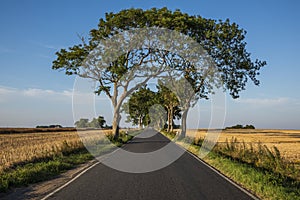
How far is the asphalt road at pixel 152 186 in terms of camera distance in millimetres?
8070

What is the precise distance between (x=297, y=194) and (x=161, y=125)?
10510cm

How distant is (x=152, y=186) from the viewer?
369 inches

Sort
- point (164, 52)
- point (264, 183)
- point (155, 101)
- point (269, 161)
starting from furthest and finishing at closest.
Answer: point (155, 101)
point (164, 52)
point (269, 161)
point (264, 183)

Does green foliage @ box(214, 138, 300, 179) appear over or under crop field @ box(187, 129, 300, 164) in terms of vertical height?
over

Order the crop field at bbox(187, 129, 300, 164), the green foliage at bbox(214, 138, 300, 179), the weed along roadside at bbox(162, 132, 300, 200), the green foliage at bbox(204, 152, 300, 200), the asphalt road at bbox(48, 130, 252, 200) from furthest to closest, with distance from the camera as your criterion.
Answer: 1. the crop field at bbox(187, 129, 300, 164)
2. the green foliage at bbox(214, 138, 300, 179)
3. the weed along roadside at bbox(162, 132, 300, 200)
4. the green foliage at bbox(204, 152, 300, 200)
5. the asphalt road at bbox(48, 130, 252, 200)

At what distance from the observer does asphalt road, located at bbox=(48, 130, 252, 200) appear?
8.07 m

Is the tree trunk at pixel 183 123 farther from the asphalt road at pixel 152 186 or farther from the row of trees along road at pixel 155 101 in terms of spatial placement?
the asphalt road at pixel 152 186

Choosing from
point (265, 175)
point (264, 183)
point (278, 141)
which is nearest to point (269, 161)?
point (265, 175)

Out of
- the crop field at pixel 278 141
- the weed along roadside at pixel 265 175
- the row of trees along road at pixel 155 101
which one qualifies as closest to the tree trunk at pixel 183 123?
the crop field at pixel 278 141

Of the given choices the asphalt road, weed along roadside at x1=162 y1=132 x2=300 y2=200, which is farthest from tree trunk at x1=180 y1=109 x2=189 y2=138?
the asphalt road

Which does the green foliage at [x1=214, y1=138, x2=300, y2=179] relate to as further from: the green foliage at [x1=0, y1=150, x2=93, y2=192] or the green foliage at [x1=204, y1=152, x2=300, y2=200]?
the green foliage at [x1=0, y1=150, x2=93, y2=192]

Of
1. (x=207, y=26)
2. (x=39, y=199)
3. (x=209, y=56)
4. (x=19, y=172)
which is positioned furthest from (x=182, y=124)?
(x=39, y=199)

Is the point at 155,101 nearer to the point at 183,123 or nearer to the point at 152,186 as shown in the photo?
the point at 183,123

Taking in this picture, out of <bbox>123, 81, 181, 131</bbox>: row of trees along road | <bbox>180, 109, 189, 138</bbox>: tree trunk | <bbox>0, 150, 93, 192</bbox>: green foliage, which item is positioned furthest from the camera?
<bbox>123, 81, 181, 131</bbox>: row of trees along road
